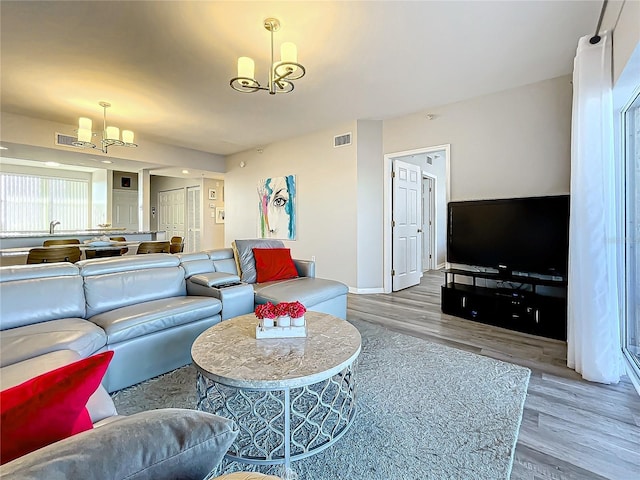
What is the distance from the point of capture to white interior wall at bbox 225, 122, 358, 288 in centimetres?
488

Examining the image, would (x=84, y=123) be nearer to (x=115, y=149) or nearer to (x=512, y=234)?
(x=115, y=149)

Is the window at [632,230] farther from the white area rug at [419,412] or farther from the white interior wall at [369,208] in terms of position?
the white interior wall at [369,208]

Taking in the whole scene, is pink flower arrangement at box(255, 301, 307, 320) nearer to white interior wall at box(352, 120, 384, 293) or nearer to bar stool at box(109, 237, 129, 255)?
white interior wall at box(352, 120, 384, 293)

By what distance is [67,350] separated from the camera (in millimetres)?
1608

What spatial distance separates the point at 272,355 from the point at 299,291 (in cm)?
130

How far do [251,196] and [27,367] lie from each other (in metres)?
5.49

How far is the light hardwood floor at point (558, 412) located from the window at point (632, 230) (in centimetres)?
45

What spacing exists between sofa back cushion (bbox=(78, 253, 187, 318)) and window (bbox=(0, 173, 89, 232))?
24.8ft

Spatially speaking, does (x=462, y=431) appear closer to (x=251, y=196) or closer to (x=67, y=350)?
(x=67, y=350)

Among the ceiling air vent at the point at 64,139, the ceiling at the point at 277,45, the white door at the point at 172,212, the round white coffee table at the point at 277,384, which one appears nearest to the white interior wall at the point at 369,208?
the ceiling at the point at 277,45

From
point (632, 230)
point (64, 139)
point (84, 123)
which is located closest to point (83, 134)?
point (84, 123)

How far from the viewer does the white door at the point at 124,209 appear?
8.86 m

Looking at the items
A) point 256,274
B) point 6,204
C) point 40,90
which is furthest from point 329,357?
point 6,204

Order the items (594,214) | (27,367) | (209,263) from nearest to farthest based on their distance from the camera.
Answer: (27,367) < (594,214) < (209,263)
